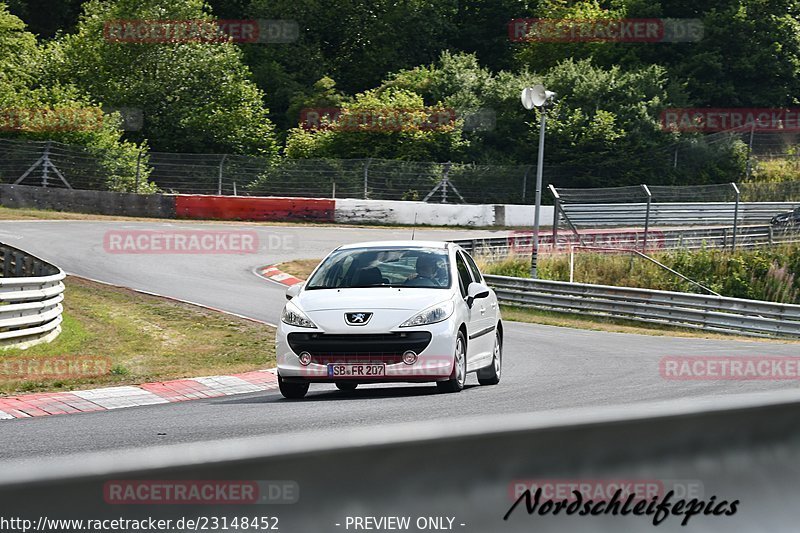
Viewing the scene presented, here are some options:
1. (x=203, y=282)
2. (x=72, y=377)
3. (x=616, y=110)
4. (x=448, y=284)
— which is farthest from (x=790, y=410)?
(x=616, y=110)

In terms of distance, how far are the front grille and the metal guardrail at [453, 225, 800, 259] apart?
19817 millimetres

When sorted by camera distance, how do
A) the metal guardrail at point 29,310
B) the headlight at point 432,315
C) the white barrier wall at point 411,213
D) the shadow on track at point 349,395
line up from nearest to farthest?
the headlight at point 432,315, the shadow on track at point 349,395, the metal guardrail at point 29,310, the white barrier wall at point 411,213

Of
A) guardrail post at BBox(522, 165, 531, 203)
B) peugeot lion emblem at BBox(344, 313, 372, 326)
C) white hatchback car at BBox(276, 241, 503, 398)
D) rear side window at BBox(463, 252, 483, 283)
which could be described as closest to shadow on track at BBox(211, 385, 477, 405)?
white hatchback car at BBox(276, 241, 503, 398)

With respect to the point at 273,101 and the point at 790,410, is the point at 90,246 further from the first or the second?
the point at 273,101

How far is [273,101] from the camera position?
203 feet

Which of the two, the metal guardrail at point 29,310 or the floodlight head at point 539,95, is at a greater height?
the floodlight head at point 539,95

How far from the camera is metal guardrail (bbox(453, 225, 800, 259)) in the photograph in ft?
101

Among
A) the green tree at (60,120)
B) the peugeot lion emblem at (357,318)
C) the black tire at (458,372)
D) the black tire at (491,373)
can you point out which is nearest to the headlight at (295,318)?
the peugeot lion emblem at (357,318)

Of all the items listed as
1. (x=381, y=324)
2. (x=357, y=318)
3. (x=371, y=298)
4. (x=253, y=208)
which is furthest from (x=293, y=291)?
(x=253, y=208)

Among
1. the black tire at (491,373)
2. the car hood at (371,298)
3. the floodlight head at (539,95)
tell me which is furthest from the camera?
the floodlight head at (539,95)

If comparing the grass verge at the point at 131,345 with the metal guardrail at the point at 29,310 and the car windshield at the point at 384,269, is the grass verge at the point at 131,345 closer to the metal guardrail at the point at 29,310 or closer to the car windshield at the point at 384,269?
the metal guardrail at the point at 29,310

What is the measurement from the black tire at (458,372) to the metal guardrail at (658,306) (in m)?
13.1

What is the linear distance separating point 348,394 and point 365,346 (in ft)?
4.47

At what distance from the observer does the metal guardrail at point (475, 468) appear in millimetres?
2467
